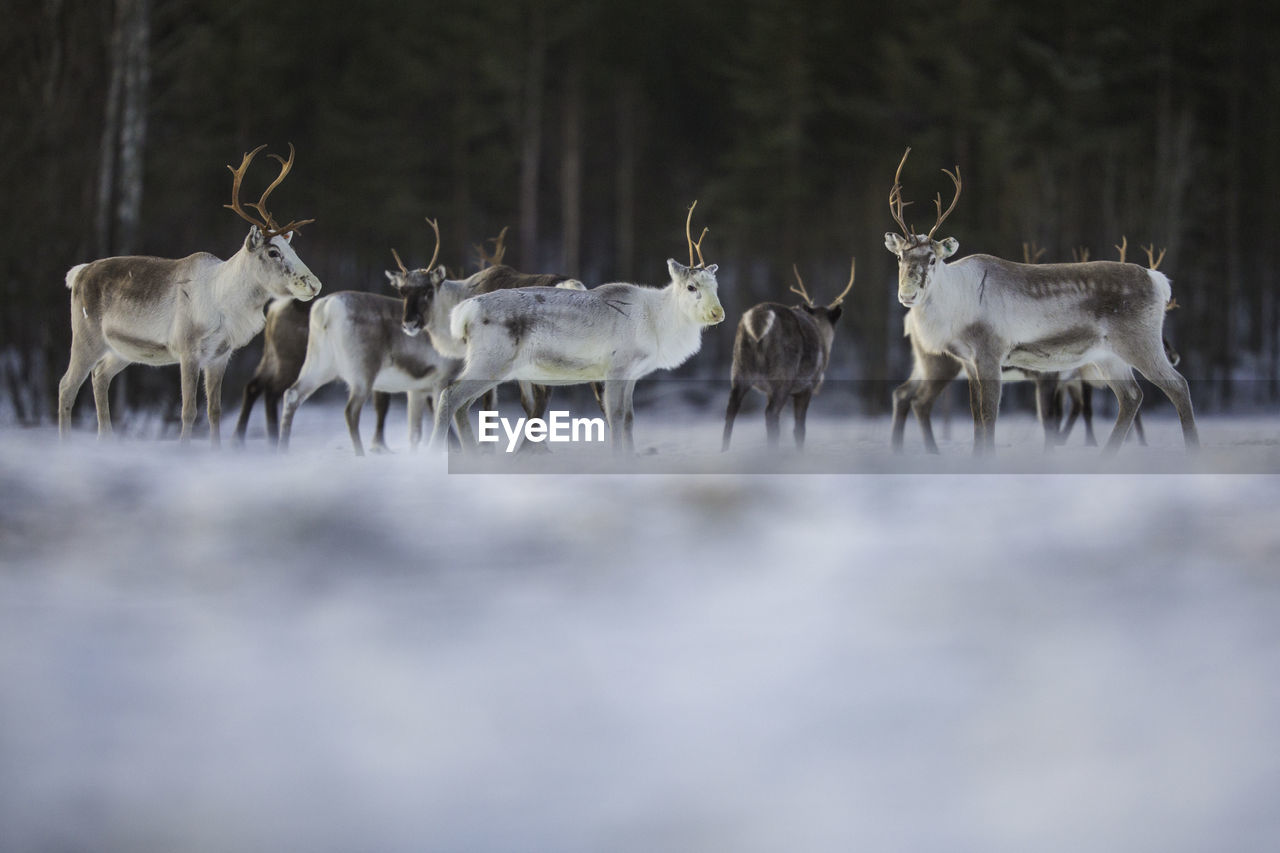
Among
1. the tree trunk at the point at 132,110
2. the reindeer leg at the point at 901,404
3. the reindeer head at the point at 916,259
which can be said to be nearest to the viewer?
the reindeer head at the point at 916,259

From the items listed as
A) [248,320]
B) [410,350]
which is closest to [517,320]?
[248,320]

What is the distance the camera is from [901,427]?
23.5 ft

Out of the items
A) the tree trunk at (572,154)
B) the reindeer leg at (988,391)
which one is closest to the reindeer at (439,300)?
the reindeer leg at (988,391)

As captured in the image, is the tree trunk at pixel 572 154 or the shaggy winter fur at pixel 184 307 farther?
the tree trunk at pixel 572 154

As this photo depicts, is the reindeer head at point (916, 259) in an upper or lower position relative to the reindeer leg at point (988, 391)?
upper

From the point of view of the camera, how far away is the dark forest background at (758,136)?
1614 cm

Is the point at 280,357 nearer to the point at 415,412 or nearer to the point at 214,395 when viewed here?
the point at 415,412

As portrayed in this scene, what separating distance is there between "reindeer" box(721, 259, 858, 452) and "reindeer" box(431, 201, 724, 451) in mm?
1258

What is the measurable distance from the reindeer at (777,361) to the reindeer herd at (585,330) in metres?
0.01

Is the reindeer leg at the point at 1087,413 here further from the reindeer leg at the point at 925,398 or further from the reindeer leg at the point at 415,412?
the reindeer leg at the point at 415,412

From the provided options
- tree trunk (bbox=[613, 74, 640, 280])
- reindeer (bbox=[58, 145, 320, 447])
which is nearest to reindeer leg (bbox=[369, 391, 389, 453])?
reindeer (bbox=[58, 145, 320, 447])

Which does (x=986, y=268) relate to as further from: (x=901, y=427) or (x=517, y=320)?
(x=517, y=320)

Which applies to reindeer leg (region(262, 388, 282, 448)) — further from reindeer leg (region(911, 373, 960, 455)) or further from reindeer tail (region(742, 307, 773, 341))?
reindeer leg (region(911, 373, 960, 455))

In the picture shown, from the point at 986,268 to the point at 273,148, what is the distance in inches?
572
